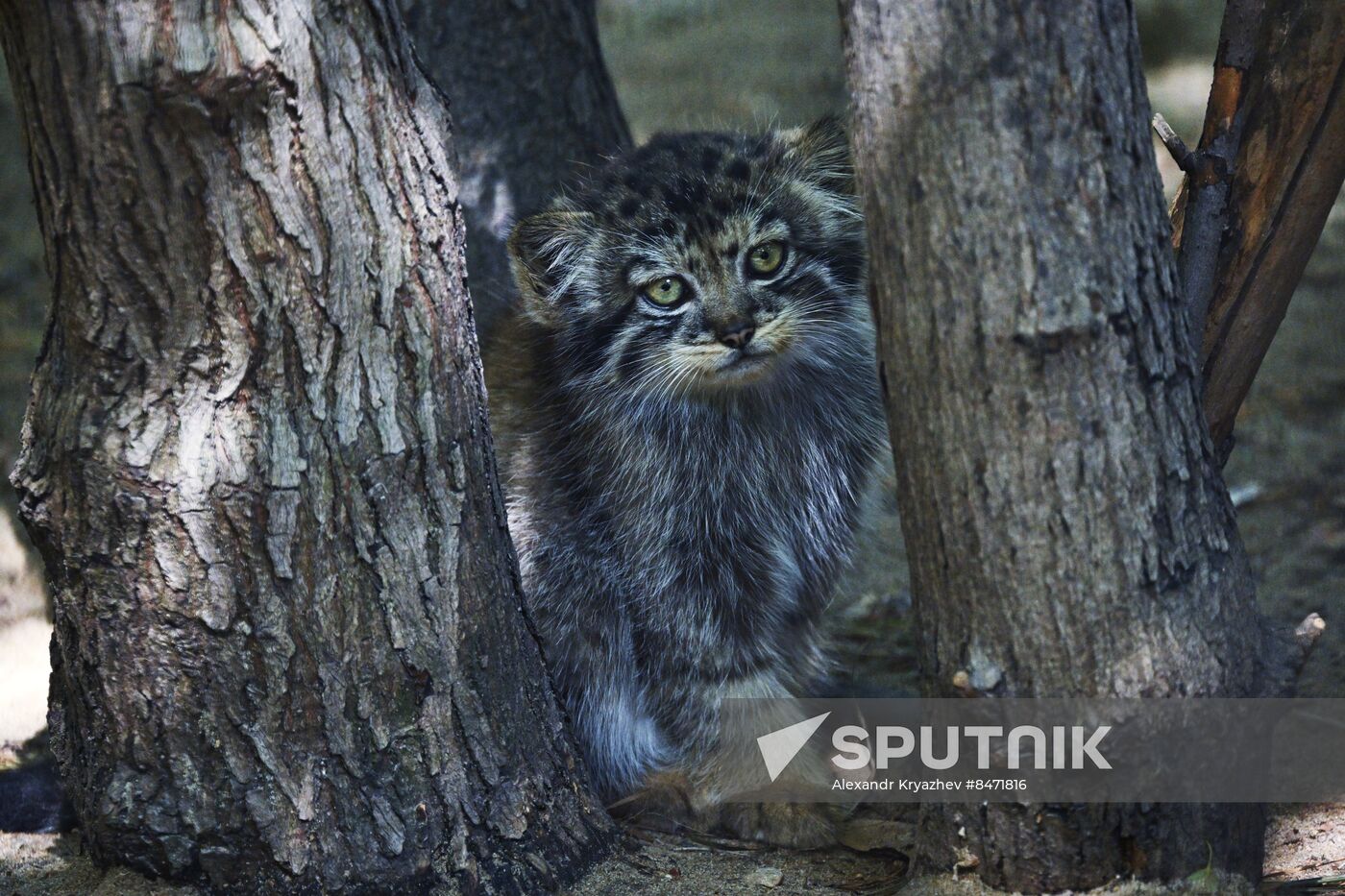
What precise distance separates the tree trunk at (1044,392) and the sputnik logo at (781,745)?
113 centimetres

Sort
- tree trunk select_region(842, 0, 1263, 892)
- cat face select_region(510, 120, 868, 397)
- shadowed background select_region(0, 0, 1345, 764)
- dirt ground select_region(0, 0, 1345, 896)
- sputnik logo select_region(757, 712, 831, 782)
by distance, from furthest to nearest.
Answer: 1. shadowed background select_region(0, 0, 1345, 764)
2. sputnik logo select_region(757, 712, 831, 782)
3. cat face select_region(510, 120, 868, 397)
4. dirt ground select_region(0, 0, 1345, 896)
5. tree trunk select_region(842, 0, 1263, 892)

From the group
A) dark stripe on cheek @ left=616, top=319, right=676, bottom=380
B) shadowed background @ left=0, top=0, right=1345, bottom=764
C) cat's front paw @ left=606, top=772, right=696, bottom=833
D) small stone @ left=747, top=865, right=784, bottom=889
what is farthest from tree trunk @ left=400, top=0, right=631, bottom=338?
small stone @ left=747, top=865, right=784, bottom=889

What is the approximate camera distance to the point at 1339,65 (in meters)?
2.83

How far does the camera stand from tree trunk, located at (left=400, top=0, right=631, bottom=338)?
4.71 metres

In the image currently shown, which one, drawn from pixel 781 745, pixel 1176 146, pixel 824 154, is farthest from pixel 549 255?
pixel 1176 146

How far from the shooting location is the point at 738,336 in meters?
3.46

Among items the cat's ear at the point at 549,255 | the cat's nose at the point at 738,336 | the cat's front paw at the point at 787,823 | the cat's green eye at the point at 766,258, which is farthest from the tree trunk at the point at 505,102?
the cat's front paw at the point at 787,823

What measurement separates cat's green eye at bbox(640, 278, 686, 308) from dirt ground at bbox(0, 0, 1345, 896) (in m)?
1.03

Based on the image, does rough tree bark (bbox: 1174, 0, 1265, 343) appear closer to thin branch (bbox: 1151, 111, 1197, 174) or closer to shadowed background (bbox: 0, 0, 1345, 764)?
thin branch (bbox: 1151, 111, 1197, 174)

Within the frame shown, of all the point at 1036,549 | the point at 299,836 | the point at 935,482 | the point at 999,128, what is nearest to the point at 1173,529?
the point at 1036,549

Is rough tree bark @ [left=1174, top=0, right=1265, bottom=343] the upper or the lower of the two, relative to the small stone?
upper

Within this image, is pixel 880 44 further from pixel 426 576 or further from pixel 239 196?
pixel 426 576

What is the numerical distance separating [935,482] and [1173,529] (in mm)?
457

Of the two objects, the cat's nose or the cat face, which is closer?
the cat's nose
